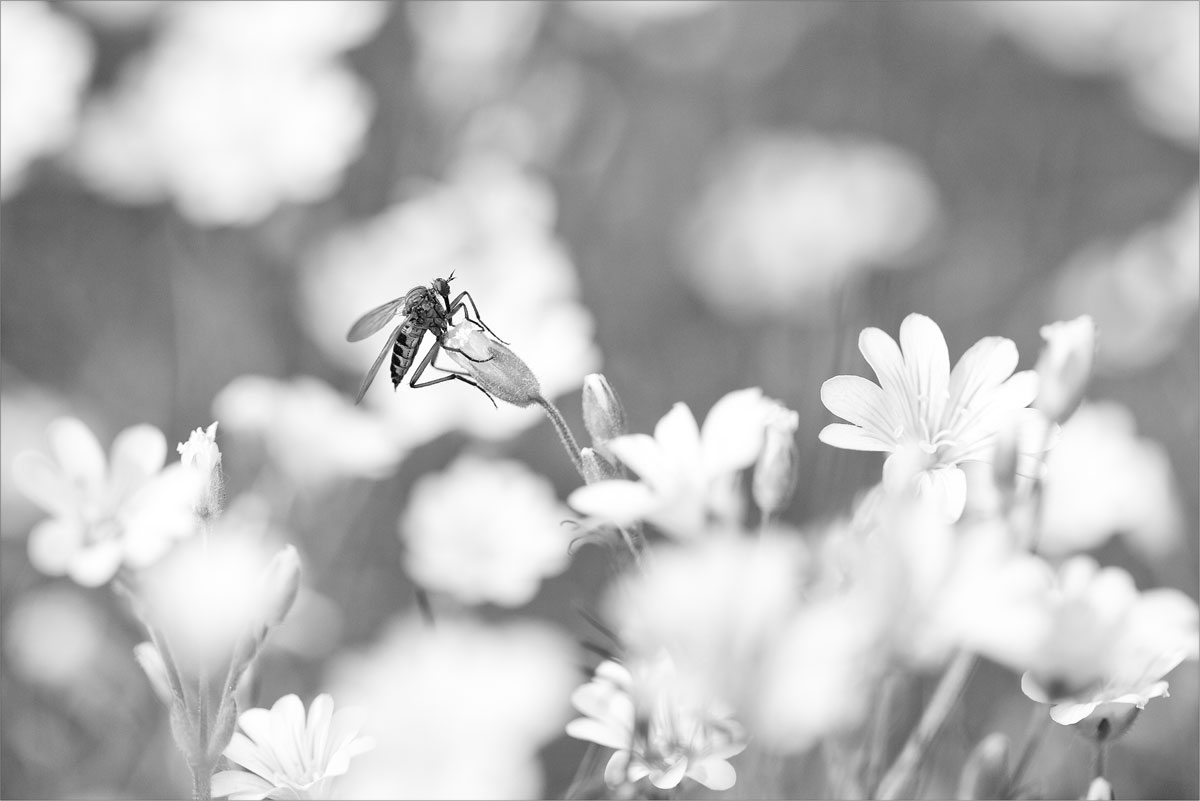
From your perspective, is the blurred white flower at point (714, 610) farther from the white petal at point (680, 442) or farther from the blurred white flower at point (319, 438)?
the blurred white flower at point (319, 438)

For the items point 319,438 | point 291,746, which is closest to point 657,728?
point 291,746

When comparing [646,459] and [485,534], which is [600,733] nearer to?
[646,459]

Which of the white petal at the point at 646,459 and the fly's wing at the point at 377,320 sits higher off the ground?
the fly's wing at the point at 377,320

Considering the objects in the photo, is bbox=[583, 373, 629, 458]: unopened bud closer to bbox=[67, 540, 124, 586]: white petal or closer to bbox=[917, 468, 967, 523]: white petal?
bbox=[917, 468, 967, 523]: white petal

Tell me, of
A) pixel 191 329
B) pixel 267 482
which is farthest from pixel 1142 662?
pixel 191 329

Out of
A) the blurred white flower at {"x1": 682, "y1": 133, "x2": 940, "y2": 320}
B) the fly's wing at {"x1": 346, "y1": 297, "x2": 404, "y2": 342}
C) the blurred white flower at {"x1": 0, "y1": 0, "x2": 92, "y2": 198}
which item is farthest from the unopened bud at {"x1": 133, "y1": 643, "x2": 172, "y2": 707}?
the blurred white flower at {"x1": 682, "y1": 133, "x2": 940, "y2": 320}

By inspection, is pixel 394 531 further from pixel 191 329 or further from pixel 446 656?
pixel 446 656

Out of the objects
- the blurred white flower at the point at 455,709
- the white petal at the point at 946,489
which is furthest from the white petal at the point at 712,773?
the white petal at the point at 946,489
